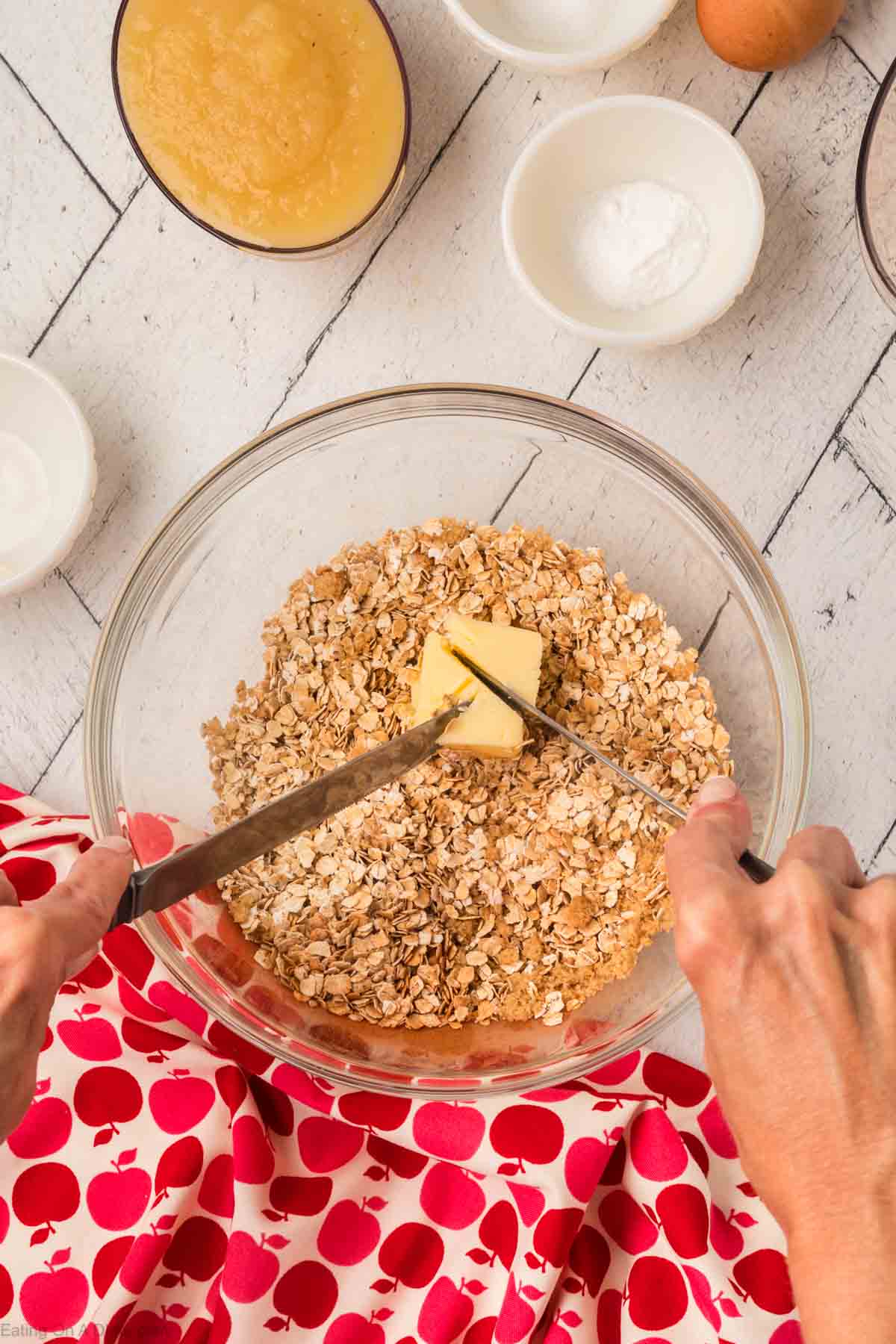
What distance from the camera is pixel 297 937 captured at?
114cm

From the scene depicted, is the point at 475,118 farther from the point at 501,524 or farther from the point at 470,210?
the point at 501,524

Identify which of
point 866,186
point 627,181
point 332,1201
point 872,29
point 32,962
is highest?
point 872,29

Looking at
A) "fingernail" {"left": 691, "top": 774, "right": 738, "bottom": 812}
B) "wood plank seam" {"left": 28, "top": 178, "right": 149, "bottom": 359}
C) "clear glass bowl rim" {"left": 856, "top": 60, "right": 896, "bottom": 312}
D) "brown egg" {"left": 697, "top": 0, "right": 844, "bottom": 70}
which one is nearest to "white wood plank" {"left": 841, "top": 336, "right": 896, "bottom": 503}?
"clear glass bowl rim" {"left": 856, "top": 60, "right": 896, "bottom": 312}

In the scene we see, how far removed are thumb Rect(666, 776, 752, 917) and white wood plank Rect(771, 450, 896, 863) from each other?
415 millimetres

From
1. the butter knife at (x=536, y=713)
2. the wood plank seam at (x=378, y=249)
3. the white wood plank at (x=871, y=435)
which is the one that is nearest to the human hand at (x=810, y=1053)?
the butter knife at (x=536, y=713)

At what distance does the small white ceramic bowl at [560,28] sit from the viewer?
1.12 meters

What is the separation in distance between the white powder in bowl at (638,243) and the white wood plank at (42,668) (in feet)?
2.29

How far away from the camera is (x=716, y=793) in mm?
855

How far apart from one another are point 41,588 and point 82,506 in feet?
0.43

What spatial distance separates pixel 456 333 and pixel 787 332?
1.20 feet

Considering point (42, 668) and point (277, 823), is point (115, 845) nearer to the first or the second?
point (277, 823)

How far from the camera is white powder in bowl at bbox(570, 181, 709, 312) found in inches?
46.2

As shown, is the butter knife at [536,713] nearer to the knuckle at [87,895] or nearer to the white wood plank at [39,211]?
the knuckle at [87,895]

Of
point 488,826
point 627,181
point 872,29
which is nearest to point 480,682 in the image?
point 488,826
